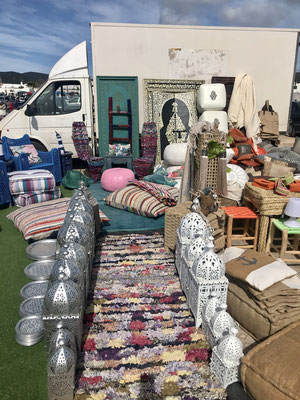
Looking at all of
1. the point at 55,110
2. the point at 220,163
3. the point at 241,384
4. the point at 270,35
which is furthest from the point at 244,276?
the point at 270,35

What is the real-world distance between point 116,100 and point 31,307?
676cm

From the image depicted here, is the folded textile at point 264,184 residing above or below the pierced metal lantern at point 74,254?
above

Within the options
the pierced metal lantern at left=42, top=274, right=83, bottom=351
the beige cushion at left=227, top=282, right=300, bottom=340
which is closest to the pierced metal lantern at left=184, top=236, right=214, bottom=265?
the beige cushion at left=227, top=282, right=300, bottom=340

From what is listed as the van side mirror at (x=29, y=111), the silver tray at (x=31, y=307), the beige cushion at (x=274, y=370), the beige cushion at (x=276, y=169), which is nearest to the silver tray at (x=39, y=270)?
the silver tray at (x=31, y=307)

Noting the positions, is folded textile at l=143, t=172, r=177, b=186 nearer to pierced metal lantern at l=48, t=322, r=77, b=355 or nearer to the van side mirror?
the van side mirror

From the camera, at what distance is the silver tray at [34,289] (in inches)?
131

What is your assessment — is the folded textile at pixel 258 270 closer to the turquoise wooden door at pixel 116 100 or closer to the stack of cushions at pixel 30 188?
the stack of cushions at pixel 30 188

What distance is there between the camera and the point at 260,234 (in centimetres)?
445

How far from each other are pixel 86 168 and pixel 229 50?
522 cm

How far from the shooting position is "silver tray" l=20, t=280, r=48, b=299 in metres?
3.34

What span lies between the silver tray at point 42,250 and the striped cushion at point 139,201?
1696 millimetres

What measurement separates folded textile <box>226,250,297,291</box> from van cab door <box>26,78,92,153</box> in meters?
6.58

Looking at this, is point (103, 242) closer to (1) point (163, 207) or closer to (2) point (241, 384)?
(1) point (163, 207)

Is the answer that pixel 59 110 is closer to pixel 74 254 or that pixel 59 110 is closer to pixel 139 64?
pixel 139 64
